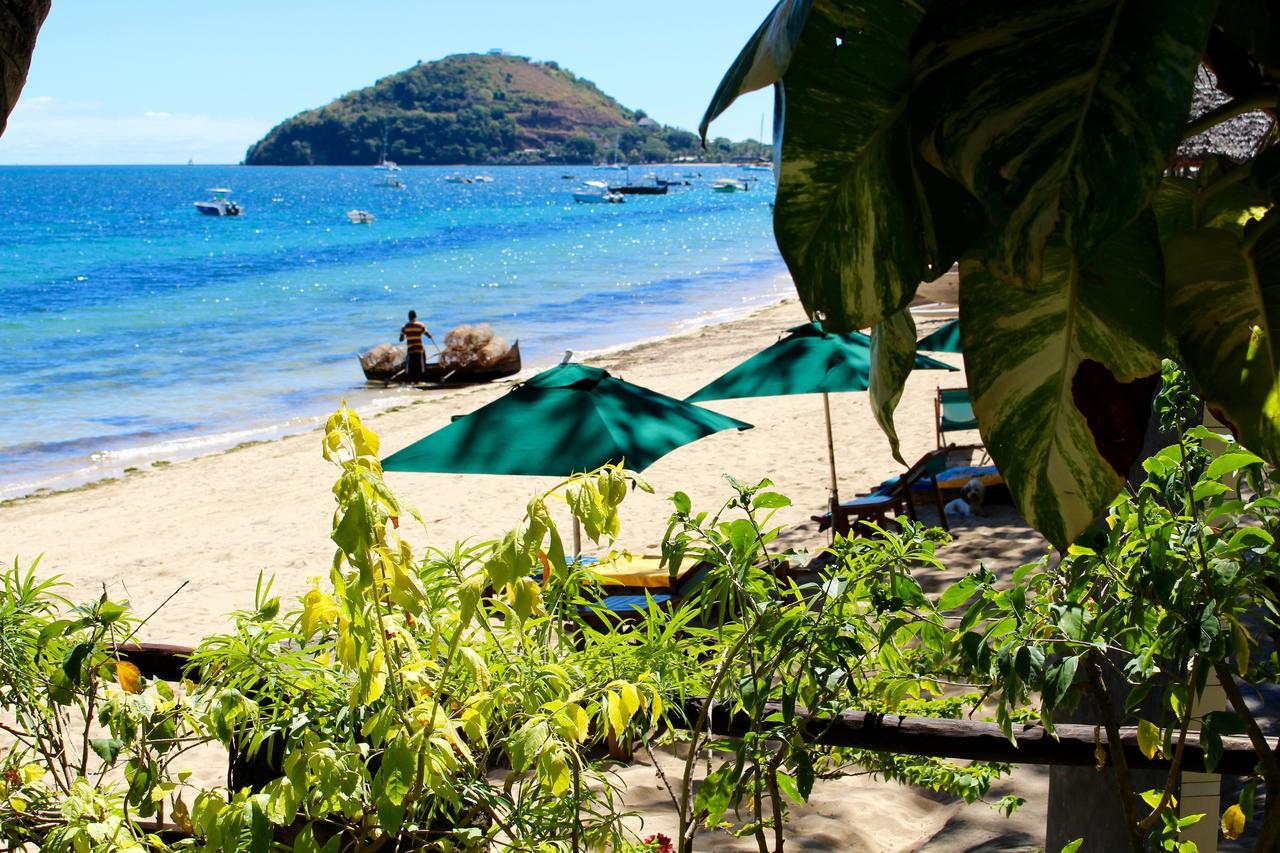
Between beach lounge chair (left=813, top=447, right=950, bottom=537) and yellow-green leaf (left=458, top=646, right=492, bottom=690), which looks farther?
beach lounge chair (left=813, top=447, right=950, bottom=537)

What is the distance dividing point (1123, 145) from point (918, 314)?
23.4 m

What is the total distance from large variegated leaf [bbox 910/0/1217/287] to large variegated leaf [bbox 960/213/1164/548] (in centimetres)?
10

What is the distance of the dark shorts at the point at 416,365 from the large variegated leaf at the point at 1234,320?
19.6 metres

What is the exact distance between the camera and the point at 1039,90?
663 millimetres

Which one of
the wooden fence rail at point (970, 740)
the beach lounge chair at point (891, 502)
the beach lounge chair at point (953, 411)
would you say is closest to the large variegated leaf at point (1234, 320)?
the wooden fence rail at point (970, 740)

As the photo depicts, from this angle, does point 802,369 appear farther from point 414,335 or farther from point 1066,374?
point 414,335

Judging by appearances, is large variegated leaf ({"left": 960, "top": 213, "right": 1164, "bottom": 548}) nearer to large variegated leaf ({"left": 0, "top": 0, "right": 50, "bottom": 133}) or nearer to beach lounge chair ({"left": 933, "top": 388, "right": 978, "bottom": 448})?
large variegated leaf ({"left": 0, "top": 0, "right": 50, "bottom": 133})

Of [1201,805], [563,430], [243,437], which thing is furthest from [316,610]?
[243,437]

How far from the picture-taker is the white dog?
936 centimetres

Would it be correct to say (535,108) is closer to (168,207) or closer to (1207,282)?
(168,207)

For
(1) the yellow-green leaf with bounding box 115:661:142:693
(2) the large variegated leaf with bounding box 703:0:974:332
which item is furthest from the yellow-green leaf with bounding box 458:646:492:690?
(2) the large variegated leaf with bounding box 703:0:974:332

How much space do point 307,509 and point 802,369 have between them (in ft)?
19.5

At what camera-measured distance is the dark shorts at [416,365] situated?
20.0 m

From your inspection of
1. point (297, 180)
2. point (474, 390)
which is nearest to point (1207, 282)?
point (474, 390)
